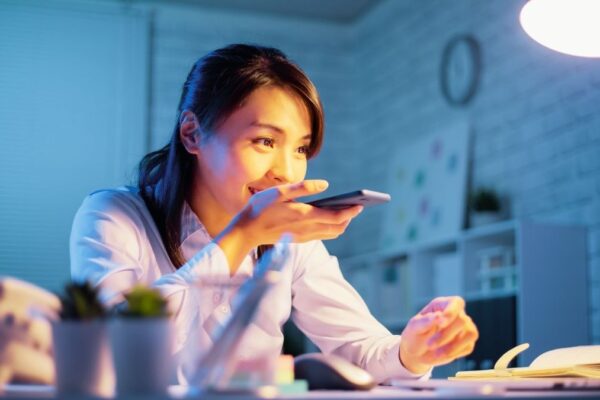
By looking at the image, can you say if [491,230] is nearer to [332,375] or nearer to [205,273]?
[205,273]

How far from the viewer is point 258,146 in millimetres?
1579

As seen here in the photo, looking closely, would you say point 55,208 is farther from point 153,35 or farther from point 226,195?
point 226,195

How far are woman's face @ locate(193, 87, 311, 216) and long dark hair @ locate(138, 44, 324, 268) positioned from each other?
2 centimetres

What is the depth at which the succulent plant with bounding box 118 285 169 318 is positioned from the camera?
79cm

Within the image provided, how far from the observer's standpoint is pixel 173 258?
159 centimetres

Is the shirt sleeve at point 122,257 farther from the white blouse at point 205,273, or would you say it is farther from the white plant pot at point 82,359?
the white plant pot at point 82,359

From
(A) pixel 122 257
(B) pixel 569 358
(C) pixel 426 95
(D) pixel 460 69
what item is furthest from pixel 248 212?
(C) pixel 426 95

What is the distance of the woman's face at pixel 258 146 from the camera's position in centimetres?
158

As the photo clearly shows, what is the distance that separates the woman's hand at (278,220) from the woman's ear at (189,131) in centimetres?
49

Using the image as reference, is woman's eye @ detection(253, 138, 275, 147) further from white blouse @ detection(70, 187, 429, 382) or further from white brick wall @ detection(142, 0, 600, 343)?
white brick wall @ detection(142, 0, 600, 343)

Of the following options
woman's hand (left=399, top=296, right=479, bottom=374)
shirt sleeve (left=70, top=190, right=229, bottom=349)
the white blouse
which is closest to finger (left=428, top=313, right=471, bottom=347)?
A: woman's hand (left=399, top=296, right=479, bottom=374)

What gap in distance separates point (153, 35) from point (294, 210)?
15.1 feet

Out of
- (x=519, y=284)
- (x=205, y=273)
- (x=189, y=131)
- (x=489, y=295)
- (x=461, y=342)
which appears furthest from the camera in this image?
(x=489, y=295)

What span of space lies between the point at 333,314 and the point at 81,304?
34.9 inches
